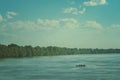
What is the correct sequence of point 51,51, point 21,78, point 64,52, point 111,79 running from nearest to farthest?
point 111,79 → point 21,78 → point 51,51 → point 64,52

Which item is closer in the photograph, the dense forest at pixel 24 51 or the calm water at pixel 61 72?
the calm water at pixel 61 72

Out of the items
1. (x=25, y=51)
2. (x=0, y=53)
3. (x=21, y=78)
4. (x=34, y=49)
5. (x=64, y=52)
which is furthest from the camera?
(x=64, y=52)

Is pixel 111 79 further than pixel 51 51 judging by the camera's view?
No

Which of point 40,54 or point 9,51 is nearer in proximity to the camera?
point 9,51

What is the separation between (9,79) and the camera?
134ft

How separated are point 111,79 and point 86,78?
345 centimetres

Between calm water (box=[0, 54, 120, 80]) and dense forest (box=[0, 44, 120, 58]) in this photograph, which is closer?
calm water (box=[0, 54, 120, 80])

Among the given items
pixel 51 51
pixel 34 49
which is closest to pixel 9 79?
pixel 34 49

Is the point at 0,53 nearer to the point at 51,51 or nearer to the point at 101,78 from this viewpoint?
the point at 51,51

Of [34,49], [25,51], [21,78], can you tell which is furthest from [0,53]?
[21,78]

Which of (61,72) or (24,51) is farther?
(24,51)

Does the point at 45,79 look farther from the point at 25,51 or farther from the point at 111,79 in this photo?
the point at 25,51

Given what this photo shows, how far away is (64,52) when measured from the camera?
7687 inches

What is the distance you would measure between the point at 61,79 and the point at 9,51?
8157 cm
